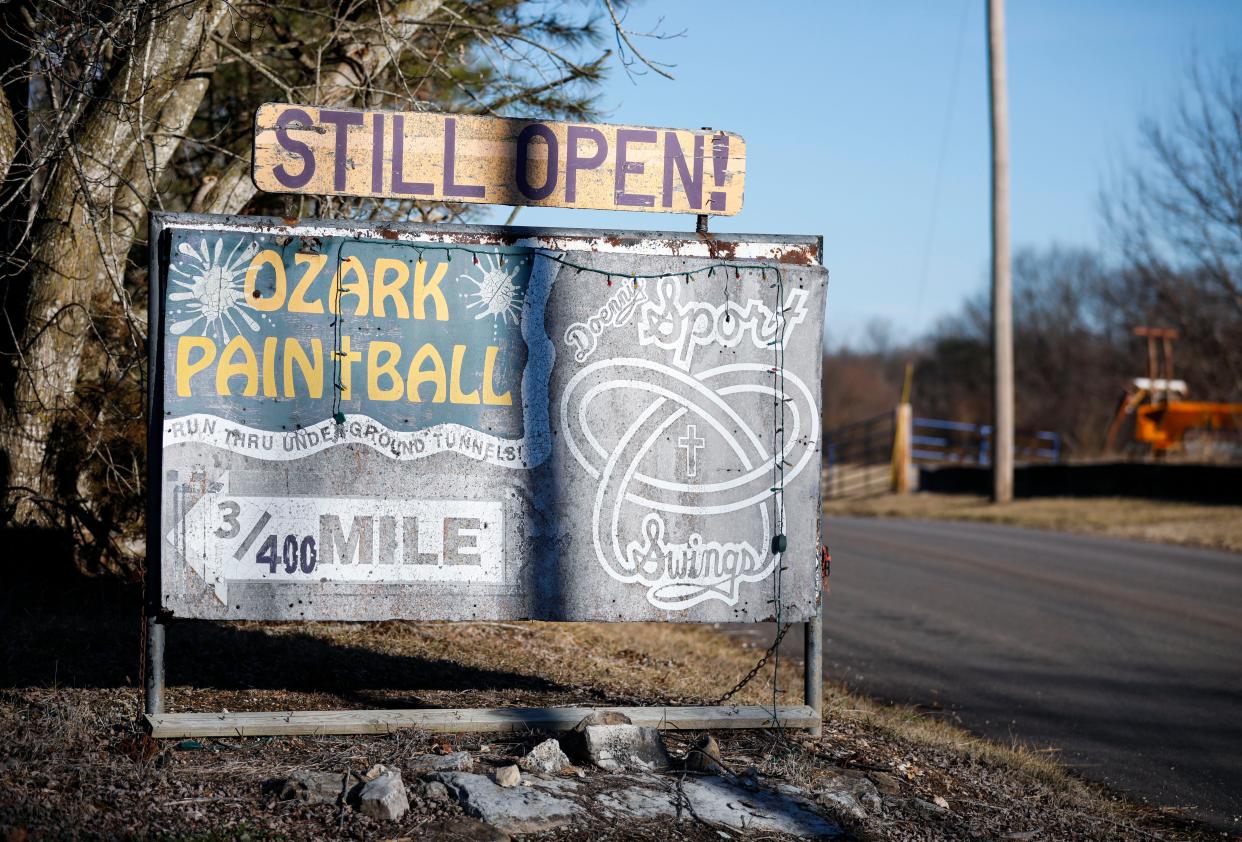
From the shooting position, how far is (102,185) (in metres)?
6.83

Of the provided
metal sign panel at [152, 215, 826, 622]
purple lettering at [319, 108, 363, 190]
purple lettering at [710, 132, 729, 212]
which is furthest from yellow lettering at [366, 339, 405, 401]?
purple lettering at [710, 132, 729, 212]

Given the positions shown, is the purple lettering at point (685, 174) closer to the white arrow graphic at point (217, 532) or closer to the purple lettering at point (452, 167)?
the purple lettering at point (452, 167)

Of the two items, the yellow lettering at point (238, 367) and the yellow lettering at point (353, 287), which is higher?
the yellow lettering at point (353, 287)

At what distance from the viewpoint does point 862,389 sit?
7131cm

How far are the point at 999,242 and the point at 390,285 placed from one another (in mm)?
18076

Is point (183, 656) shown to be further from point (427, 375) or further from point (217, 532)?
point (427, 375)

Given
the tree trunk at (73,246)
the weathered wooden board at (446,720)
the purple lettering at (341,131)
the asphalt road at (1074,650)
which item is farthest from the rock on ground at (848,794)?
the tree trunk at (73,246)

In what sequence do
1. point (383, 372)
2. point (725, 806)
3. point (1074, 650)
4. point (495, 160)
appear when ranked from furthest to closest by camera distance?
point (1074, 650) → point (495, 160) → point (383, 372) → point (725, 806)

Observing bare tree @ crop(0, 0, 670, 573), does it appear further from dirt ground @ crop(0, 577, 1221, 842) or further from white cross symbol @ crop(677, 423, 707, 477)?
white cross symbol @ crop(677, 423, 707, 477)

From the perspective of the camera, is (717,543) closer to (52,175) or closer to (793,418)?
(793,418)

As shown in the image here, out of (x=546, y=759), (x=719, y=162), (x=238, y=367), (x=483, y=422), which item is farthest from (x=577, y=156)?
(x=546, y=759)

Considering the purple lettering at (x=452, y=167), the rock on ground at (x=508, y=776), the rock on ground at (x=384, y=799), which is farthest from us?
the purple lettering at (x=452, y=167)

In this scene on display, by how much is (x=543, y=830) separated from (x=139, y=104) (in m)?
4.72

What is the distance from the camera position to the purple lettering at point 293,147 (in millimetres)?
5027
